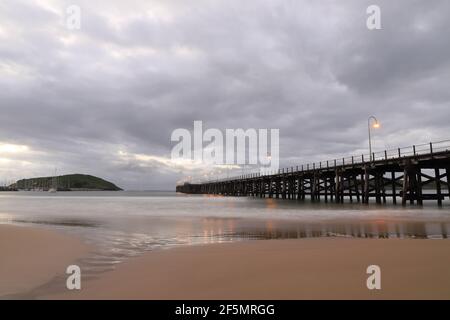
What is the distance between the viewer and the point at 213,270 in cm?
537

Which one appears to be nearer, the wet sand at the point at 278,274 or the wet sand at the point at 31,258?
the wet sand at the point at 278,274

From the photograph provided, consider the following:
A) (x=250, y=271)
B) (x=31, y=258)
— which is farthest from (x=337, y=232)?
(x=31, y=258)

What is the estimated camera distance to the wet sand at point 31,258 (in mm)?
4793

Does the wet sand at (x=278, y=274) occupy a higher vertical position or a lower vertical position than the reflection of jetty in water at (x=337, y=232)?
lower

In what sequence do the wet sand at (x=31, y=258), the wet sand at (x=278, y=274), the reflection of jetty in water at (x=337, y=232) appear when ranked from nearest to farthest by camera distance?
the wet sand at (x=278, y=274) → the wet sand at (x=31, y=258) → the reflection of jetty in water at (x=337, y=232)

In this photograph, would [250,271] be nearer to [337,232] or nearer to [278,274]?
[278,274]

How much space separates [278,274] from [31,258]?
483 centimetres

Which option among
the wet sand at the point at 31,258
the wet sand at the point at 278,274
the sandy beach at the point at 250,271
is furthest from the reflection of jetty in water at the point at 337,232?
the wet sand at the point at 31,258

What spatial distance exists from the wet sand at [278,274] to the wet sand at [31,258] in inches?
35.2

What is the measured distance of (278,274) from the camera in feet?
16.4

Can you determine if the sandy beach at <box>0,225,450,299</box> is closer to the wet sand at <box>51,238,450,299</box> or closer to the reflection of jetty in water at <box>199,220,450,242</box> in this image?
the wet sand at <box>51,238,450,299</box>

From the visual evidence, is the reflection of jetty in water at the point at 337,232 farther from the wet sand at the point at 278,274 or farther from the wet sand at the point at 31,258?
the wet sand at the point at 31,258
